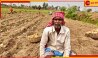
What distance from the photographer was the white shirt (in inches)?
224

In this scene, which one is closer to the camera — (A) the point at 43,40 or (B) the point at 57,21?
(B) the point at 57,21

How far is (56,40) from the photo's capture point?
577cm

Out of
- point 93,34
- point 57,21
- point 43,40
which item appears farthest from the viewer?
point 93,34

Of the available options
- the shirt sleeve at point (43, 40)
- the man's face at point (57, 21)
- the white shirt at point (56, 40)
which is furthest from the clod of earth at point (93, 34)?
the man's face at point (57, 21)

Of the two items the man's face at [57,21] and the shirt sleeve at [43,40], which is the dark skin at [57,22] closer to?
the man's face at [57,21]

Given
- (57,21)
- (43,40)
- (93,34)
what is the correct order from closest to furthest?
(57,21), (43,40), (93,34)

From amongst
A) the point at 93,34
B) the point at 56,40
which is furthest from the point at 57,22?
the point at 93,34

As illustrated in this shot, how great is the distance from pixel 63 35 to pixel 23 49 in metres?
3.22

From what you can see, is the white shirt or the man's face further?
the white shirt

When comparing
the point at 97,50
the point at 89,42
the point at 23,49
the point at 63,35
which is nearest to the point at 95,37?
the point at 89,42

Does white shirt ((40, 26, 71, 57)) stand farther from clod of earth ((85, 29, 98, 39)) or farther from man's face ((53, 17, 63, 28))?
clod of earth ((85, 29, 98, 39))

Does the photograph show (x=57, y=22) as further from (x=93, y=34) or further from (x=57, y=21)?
(x=93, y=34)

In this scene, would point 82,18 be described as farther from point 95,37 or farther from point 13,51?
point 13,51

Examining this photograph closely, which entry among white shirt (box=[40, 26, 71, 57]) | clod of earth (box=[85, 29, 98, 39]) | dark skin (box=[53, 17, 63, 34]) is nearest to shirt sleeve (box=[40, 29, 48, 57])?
white shirt (box=[40, 26, 71, 57])
